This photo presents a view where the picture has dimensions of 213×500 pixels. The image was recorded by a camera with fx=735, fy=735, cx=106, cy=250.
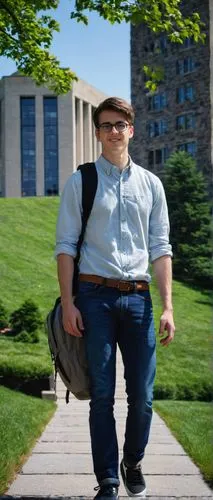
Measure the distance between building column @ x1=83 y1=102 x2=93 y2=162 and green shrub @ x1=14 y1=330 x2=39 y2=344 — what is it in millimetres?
7814

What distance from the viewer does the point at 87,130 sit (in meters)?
27.4

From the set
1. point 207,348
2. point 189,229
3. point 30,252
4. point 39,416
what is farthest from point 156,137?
point 39,416

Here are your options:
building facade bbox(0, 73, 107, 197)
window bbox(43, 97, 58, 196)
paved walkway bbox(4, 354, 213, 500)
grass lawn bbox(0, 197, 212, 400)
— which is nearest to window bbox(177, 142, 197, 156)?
grass lawn bbox(0, 197, 212, 400)

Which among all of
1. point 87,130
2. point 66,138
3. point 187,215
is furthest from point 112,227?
point 187,215

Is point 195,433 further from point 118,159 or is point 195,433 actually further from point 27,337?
point 27,337

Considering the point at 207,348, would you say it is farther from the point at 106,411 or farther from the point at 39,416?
the point at 106,411

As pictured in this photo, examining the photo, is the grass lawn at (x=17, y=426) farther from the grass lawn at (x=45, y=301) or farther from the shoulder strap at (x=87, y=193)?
the grass lawn at (x=45, y=301)

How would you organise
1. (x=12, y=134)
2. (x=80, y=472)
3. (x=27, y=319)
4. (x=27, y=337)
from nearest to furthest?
(x=80, y=472) → (x=27, y=337) → (x=27, y=319) → (x=12, y=134)

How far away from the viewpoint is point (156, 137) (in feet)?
142

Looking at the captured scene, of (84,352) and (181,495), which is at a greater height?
(84,352)

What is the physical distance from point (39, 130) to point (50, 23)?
1241 cm

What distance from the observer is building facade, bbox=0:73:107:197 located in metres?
19.2

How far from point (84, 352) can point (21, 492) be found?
0.91 metres

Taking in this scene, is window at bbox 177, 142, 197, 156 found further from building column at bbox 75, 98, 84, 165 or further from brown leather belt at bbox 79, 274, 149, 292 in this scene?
brown leather belt at bbox 79, 274, 149, 292
